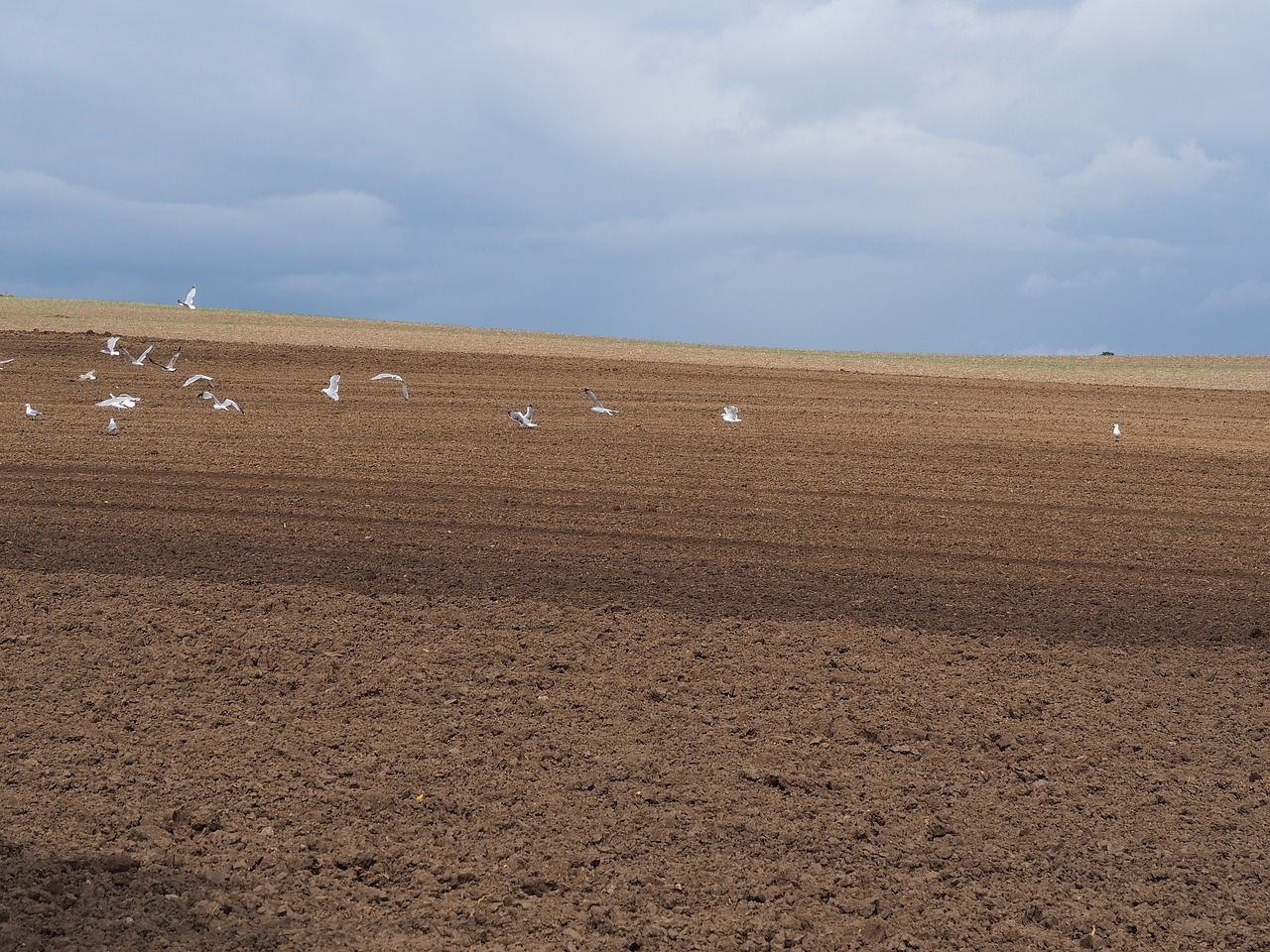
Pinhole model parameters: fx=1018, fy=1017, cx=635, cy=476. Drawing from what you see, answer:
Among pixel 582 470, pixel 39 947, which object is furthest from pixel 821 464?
pixel 39 947

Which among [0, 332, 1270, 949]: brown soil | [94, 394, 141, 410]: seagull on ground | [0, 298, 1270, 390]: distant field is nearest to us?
[0, 332, 1270, 949]: brown soil

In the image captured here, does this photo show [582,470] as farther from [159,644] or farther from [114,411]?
[114,411]

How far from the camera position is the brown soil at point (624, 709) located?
4.19 meters

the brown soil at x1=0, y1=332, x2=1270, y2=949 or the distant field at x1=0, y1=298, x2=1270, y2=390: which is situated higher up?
the distant field at x1=0, y1=298, x2=1270, y2=390

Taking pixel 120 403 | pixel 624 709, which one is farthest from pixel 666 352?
pixel 624 709

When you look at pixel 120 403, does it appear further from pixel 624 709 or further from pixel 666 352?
pixel 666 352

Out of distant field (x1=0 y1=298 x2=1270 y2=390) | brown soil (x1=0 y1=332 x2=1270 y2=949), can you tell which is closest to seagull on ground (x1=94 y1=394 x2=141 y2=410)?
brown soil (x1=0 y1=332 x2=1270 y2=949)

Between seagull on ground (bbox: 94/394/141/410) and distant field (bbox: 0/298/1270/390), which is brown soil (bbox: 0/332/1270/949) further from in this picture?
distant field (bbox: 0/298/1270/390)

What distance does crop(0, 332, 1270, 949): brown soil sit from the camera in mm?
4188

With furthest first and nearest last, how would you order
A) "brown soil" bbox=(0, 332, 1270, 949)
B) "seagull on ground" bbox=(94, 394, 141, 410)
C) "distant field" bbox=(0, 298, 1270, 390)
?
"distant field" bbox=(0, 298, 1270, 390)
"seagull on ground" bbox=(94, 394, 141, 410)
"brown soil" bbox=(0, 332, 1270, 949)

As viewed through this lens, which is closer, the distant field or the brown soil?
the brown soil

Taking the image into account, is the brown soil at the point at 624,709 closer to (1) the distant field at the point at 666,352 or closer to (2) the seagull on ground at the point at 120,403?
(2) the seagull on ground at the point at 120,403

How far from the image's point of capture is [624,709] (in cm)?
563

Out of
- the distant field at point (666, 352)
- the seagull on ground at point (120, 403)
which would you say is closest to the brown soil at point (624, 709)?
the seagull on ground at point (120, 403)
